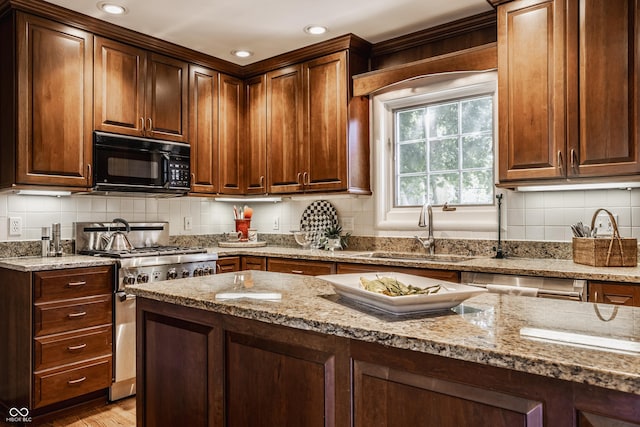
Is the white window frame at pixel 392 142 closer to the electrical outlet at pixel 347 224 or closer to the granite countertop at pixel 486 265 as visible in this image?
the electrical outlet at pixel 347 224

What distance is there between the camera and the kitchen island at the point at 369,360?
2.82 ft

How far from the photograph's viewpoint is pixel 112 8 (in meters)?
2.95

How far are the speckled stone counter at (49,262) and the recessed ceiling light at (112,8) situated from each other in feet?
5.17

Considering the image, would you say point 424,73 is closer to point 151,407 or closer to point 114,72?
point 114,72

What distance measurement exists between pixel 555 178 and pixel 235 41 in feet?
7.99

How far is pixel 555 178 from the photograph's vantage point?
2.54 metres

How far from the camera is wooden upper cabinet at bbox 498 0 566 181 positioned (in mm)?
2514

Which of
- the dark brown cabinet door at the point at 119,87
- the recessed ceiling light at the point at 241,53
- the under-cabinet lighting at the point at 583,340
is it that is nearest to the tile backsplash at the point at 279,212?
the dark brown cabinet door at the point at 119,87

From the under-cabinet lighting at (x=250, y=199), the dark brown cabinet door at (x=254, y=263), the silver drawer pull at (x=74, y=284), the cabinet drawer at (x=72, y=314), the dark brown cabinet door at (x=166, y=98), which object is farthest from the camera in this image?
the under-cabinet lighting at (x=250, y=199)

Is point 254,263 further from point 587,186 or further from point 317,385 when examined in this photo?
point 317,385

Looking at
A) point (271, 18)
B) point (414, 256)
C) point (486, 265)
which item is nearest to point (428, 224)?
point (414, 256)

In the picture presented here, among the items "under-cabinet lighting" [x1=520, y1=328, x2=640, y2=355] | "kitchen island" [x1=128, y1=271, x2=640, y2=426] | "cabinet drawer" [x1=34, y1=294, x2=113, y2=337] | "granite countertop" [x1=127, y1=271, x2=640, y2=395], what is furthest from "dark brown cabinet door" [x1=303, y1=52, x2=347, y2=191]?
"under-cabinet lighting" [x1=520, y1=328, x2=640, y2=355]

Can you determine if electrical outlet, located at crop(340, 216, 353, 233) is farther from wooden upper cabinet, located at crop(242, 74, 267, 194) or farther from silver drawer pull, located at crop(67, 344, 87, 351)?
silver drawer pull, located at crop(67, 344, 87, 351)

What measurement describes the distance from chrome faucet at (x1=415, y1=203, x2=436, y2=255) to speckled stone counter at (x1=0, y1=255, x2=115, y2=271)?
2062 millimetres
